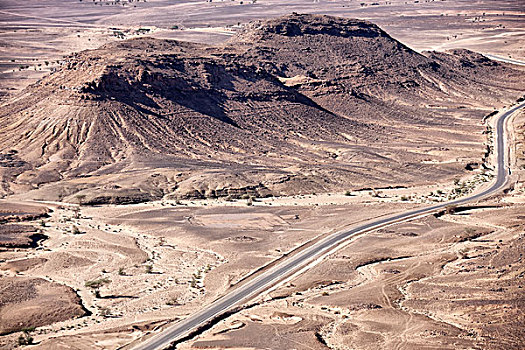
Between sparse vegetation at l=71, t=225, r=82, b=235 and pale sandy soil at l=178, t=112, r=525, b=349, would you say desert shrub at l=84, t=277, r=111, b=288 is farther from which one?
sparse vegetation at l=71, t=225, r=82, b=235

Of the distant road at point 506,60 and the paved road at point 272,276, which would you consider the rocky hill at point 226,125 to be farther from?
the distant road at point 506,60

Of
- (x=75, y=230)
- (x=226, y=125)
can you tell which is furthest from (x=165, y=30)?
(x=75, y=230)

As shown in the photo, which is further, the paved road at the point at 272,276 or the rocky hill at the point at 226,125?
the rocky hill at the point at 226,125

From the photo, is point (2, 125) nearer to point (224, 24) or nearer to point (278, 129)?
point (278, 129)

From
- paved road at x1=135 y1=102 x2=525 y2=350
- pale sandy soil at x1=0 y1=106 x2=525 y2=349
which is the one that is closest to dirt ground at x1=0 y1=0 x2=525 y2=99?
pale sandy soil at x1=0 y1=106 x2=525 y2=349

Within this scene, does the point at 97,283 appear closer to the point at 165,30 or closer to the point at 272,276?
the point at 272,276

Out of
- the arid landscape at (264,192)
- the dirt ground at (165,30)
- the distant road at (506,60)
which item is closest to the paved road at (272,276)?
the arid landscape at (264,192)
